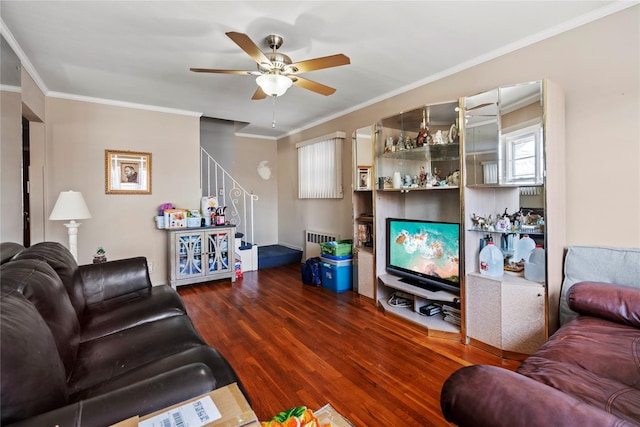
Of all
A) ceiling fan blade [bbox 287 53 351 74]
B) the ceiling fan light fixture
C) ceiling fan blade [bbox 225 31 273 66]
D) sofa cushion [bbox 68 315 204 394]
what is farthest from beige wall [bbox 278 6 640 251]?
sofa cushion [bbox 68 315 204 394]

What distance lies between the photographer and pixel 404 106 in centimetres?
352

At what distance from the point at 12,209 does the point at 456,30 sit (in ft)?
11.9

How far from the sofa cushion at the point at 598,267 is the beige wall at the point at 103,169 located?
14.6ft

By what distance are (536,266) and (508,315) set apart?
0.43 m

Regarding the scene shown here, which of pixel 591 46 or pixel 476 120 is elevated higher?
pixel 591 46

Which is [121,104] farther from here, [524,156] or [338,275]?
[524,156]

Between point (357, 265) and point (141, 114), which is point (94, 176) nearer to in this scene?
point (141, 114)

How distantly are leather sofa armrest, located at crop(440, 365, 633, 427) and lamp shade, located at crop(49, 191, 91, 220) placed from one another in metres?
3.65

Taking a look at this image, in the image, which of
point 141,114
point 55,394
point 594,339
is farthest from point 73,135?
point 594,339

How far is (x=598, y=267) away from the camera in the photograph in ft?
6.68

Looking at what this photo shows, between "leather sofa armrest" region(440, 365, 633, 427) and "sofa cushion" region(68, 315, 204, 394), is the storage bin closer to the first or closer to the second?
"sofa cushion" region(68, 315, 204, 394)

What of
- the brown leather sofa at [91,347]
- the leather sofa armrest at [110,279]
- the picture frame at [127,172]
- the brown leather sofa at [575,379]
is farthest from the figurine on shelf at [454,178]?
the picture frame at [127,172]

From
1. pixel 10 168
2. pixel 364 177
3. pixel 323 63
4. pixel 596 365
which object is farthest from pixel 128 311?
pixel 364 177

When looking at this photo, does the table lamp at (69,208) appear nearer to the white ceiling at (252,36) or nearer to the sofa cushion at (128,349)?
the white ceiling at (252,36)
